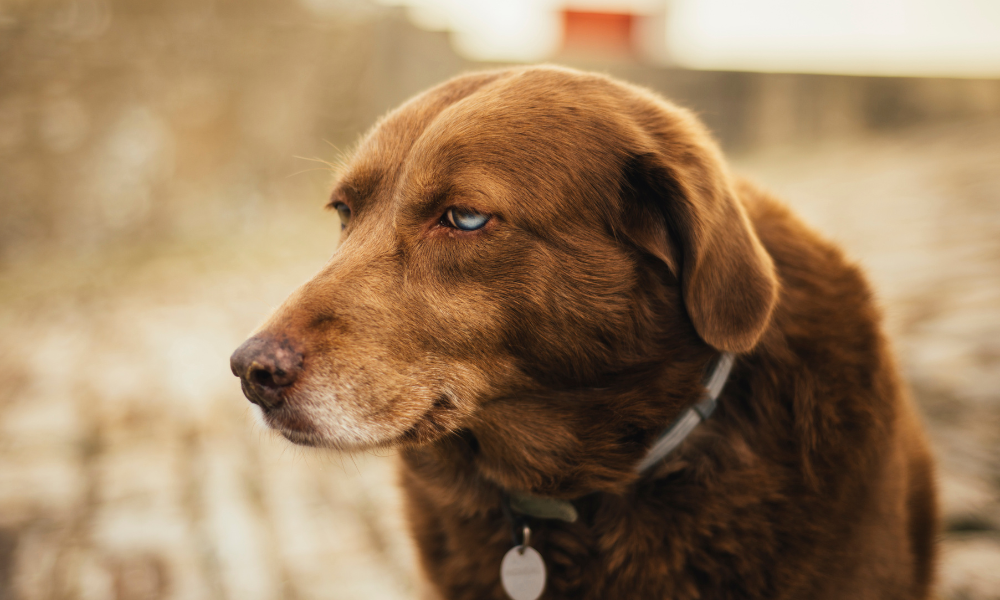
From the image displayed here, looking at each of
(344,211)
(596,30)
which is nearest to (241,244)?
(344,211)

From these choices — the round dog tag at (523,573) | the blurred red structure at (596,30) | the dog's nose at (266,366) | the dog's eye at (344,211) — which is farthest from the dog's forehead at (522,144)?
the blurred red structure at (596,30)

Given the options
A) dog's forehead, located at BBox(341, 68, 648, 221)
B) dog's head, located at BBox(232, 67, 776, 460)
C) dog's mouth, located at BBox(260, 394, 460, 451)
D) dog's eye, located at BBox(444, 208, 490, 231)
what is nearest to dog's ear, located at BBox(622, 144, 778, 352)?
dog's head, located at BBox(232, 67, 776, 460)

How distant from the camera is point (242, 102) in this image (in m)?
9.12

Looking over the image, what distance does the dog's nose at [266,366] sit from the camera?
5.60 ft

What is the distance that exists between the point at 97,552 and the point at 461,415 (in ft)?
6.86

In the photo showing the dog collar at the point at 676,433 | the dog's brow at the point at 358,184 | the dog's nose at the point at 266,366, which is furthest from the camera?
the dog's brow at the point at 358,184

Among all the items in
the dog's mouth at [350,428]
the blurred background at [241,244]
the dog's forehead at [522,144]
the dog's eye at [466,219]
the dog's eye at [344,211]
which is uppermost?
the dog's forehead at [522,144]

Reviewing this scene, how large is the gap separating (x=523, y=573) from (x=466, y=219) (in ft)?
3.45

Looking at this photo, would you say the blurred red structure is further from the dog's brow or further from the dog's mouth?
the dog's mouth

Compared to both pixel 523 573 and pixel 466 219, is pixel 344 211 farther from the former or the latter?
pixel 523 573

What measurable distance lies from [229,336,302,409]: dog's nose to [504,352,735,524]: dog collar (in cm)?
83

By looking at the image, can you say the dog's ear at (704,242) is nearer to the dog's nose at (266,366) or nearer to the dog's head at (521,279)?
the dog's head at (521,279)

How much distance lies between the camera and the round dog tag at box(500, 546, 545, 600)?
200 cm

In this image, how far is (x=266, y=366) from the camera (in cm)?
171
